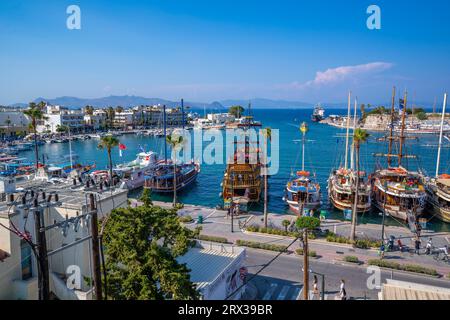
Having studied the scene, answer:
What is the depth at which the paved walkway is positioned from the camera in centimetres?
2727

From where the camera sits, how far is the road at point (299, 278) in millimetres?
21891

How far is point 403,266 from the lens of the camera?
2538 centimetres

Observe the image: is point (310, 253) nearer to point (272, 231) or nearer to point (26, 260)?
point (272, 231)

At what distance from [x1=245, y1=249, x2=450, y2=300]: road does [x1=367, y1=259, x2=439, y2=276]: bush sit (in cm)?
57

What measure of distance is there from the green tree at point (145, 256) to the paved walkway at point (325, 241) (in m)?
15.8

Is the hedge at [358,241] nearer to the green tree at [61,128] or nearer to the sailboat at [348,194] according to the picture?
the sailboat at [348,194]

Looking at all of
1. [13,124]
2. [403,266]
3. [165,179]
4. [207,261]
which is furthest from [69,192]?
[13,124]

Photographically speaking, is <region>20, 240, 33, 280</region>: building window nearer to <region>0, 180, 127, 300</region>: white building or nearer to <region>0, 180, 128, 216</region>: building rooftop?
<region>0, 180, 127, 300</region>: white building

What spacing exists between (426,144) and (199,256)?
122 meters

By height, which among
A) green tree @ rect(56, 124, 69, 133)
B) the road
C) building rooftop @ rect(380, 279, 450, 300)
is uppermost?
green tree @ rect(56, 124, 69, 133)

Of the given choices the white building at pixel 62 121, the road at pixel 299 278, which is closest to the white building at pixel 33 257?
the road at pixel 299 278

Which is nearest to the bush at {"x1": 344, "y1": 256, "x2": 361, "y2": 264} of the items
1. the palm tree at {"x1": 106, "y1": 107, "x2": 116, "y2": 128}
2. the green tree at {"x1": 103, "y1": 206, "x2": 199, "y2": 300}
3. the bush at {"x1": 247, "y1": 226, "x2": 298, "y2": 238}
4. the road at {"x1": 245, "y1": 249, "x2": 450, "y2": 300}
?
the road at {"x1": 245, "y1": 249, "x2": 450, "y2": 300}

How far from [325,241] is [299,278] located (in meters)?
7.79
